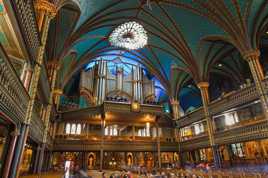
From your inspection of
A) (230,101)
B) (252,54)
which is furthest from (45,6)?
(230,101)

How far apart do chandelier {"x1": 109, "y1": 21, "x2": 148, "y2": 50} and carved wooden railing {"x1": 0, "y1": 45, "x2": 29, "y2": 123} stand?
1518 centimetres

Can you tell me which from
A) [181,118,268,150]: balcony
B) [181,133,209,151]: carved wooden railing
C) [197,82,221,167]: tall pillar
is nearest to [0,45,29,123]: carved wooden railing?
[181,118,268,150]: balcony

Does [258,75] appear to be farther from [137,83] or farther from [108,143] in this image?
[137,83]

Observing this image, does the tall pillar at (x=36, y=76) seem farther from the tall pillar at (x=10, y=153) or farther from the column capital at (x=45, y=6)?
the tall pillar at (x=10, y=153)

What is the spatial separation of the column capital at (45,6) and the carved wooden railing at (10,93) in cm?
448

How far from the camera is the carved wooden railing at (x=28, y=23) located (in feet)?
16.7

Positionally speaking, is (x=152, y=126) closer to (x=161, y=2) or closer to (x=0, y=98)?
(x=161, y=2)

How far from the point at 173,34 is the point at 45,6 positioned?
42.1 feet

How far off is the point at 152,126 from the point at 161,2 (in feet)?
46.6

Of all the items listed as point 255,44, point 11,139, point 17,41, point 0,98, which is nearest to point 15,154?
point 11,139

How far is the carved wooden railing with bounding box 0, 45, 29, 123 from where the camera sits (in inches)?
177

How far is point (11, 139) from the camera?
6.38m

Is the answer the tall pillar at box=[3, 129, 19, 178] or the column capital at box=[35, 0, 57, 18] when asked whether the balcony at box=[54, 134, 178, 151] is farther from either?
the column capital at box=[35, 0, 57, 18]

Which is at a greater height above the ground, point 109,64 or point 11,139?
point 109,64
